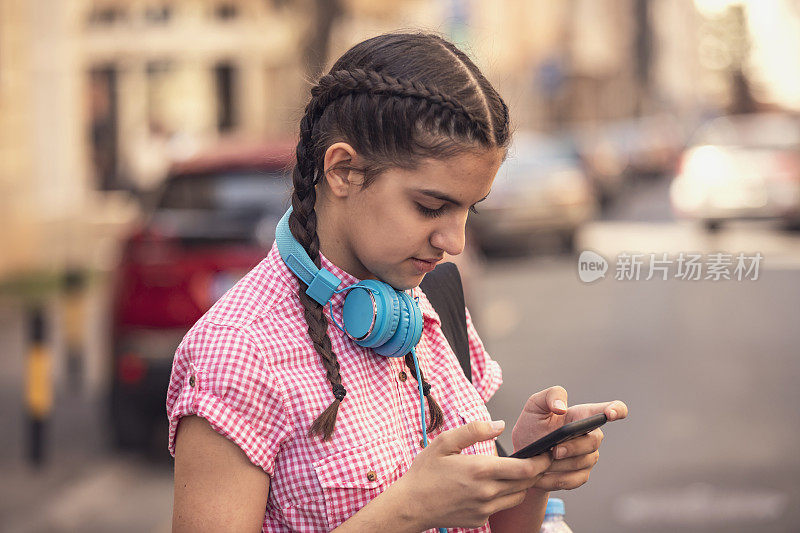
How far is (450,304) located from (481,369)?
15 cm

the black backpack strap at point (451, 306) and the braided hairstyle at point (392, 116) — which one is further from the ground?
the braided hairstyle at point (392, 116)

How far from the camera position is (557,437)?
158 cm

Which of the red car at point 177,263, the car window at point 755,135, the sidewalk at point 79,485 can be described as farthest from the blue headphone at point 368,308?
the car window at point 755,135

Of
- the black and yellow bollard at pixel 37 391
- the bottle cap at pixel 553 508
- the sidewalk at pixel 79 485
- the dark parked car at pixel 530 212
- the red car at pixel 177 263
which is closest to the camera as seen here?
the bottle cap at pixel 553 508

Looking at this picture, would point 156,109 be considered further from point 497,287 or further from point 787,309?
point 787,309

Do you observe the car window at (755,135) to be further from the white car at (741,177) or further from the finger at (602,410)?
the finger at (602,410)

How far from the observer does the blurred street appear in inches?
218

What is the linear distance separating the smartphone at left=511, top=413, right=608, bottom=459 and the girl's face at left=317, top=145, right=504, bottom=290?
31cm

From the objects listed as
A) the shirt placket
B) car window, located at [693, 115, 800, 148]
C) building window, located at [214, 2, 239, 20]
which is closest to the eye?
the shirt placket

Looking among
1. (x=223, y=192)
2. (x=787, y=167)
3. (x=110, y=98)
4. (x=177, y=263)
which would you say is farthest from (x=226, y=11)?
(x=177, y=263)

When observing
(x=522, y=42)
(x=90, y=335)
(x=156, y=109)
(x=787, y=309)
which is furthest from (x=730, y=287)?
(x=522, y=42)

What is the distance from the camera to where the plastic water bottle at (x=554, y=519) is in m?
2.01

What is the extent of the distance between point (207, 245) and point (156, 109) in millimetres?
21119

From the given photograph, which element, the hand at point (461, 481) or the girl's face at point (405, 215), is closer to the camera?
the hand at point (461, 481)
